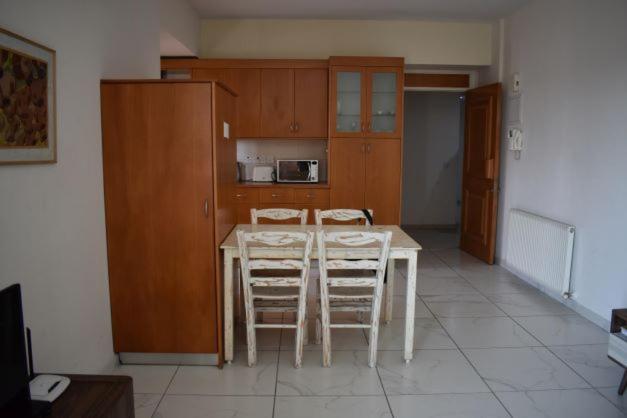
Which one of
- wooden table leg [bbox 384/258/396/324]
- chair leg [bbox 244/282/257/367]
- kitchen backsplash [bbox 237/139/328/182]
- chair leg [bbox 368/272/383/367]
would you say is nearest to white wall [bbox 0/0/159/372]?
chair leg [bbox 244/282/257/367]

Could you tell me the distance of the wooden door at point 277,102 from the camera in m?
5.57

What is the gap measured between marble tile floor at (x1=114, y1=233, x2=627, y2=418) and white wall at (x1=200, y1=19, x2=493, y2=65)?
3.31 m

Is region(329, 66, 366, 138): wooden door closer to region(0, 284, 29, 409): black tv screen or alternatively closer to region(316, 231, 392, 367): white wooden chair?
region(316, 231, 392, 367): white wooden chair

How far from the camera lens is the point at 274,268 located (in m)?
2.97

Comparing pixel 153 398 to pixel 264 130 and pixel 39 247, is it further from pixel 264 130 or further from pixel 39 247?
pixel 264 130

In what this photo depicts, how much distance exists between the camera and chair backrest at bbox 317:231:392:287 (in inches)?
116

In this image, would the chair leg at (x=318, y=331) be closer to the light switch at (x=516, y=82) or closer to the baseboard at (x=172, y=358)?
the baseboard at (x=172, y=358)

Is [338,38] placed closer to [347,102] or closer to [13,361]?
[347,102]

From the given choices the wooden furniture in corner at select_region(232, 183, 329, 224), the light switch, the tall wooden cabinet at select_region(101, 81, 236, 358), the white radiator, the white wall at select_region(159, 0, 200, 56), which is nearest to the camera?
the tall wooden cabinet at select_region(101, 81, 236, 358)

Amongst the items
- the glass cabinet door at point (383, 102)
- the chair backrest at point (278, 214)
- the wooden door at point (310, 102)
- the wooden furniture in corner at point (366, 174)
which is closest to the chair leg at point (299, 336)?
the chair backrest at point (278, 214)

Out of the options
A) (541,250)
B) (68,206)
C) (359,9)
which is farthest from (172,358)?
(359,9)

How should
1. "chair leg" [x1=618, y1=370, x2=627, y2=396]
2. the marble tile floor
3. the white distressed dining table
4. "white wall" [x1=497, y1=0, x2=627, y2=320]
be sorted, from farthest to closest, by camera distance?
"white wall" [x1=497, y1=0, x2=627, y2=320] < the white distressed dining table < "chair leg" [x1=618, y1=370, x2=627, y2=396] < the marble tile floor

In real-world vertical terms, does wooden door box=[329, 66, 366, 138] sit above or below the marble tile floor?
above

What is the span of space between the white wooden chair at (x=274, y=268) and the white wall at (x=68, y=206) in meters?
0.86
